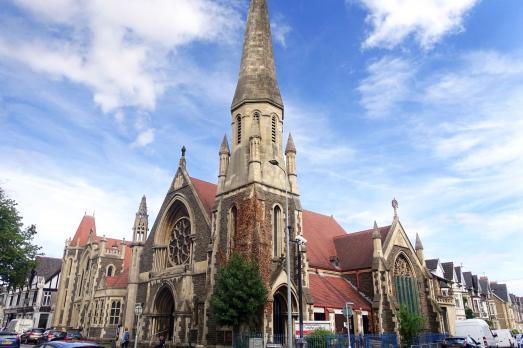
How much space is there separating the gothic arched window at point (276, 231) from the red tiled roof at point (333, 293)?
390 centimetres

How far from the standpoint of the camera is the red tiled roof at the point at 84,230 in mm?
52909

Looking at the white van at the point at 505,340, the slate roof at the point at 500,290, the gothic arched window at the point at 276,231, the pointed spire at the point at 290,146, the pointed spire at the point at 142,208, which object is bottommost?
the white van at the point at 505,340

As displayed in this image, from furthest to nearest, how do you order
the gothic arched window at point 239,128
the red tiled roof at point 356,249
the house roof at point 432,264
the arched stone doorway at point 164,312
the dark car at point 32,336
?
the house roof at point 432,264 < the dark car at point 32,336 < the red tiled roof at point 356,249 < the arched stone doorway at point 164,312 < the gothic arched window at point 239,128

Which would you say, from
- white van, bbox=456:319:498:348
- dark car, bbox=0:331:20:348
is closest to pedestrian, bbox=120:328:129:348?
dark car, bbox=0:331:20:348

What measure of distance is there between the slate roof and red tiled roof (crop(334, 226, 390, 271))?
224 ft

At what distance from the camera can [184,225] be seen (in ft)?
97.3

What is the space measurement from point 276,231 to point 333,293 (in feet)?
21.9

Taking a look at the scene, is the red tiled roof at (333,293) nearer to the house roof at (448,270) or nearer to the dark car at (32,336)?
the dark car at (32,336)

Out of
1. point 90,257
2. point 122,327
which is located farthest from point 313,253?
point 90,257

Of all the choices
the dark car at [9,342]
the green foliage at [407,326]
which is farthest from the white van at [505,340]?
the dark car at [9,342]

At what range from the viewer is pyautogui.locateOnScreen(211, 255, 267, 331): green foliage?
20.2m

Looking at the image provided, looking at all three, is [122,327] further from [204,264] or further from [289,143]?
[289,143]

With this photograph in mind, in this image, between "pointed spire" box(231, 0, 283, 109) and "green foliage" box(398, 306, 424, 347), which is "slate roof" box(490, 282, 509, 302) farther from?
"pointed spire" box(231, 0, 283, 109)

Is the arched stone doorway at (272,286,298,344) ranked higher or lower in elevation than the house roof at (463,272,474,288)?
lower
